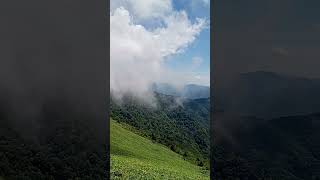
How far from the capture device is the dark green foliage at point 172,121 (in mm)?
31125

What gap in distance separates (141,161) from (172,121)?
18.9 metres

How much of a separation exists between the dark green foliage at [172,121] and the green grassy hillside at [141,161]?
1984 mm

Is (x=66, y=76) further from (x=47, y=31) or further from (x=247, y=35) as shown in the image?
(x=247, y=35)

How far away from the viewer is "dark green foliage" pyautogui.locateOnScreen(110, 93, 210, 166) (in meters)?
31.1

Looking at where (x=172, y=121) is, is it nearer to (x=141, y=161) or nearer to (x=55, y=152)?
(x=141, y=161)

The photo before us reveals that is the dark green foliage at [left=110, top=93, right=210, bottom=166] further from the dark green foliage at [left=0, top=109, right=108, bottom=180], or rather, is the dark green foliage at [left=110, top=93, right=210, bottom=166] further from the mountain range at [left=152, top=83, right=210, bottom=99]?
the dark green foliage at [left=0, top=109, right=108, bottom=180]

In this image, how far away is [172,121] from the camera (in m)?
38.4

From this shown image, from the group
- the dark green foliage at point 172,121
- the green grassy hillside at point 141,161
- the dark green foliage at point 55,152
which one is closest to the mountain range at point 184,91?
the dark green foliage at point 172,121

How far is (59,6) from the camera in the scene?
380 inches

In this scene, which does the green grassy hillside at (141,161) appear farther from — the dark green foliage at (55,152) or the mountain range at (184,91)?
the mountain range at (184,91)

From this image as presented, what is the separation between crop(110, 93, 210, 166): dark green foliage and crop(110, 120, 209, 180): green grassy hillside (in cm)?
198

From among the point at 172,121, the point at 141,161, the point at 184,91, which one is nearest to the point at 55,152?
the point at 141,161

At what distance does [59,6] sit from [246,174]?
20.2 ft

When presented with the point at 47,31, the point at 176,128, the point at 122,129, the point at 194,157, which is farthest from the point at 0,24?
the point at 176,128
